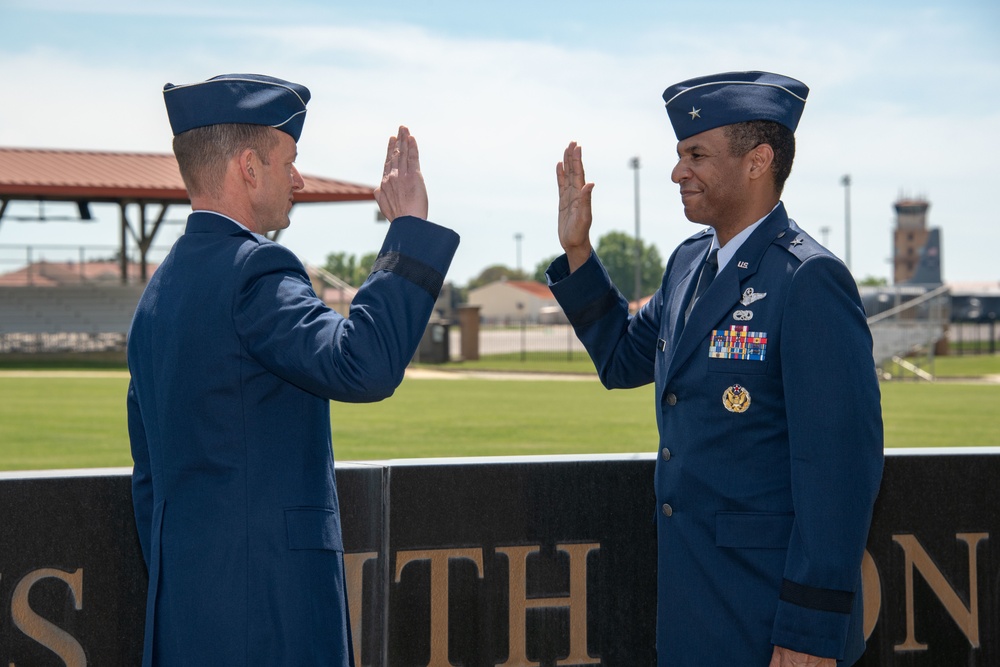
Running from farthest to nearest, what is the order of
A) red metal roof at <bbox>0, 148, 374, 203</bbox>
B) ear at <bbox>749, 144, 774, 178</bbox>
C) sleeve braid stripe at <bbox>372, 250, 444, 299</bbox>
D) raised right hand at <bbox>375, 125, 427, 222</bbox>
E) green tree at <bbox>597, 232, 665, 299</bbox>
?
green tree at <bbox>597, 232, 665, 299</bbox> → red metal roof at <bbox>0, 148, 374, 203</bbox> → ear at <bbox>749, 144, 774, 178</bbox> → raised right hand at <bbox>375, 125, 427, 222</bbox> → sleeve braid stripe at <bbox>372, 250, 444, 299</bbox>

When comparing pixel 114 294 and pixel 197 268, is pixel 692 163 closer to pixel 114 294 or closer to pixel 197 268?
pixel 197 268

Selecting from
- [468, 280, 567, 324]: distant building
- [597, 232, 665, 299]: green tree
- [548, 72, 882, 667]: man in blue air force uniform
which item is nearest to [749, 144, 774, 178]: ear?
[548, 72, 882, 667]: man in blue air force uniform

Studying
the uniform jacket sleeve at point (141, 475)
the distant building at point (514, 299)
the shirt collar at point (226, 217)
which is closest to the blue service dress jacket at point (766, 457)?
the shirt collar at point (226, 217)

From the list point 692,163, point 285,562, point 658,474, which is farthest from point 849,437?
point 285,562

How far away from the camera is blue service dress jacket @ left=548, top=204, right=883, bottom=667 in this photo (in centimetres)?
217

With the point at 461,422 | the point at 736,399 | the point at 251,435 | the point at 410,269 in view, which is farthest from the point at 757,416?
the point at 461,422

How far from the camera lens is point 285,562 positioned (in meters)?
2.08

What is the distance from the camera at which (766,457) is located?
234 cm

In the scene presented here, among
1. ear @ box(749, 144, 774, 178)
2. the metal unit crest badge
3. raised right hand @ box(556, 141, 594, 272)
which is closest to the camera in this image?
the metal unit crest badge

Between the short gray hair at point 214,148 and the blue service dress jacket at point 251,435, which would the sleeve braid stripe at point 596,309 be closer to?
the blue service dress jacket at point 251,435

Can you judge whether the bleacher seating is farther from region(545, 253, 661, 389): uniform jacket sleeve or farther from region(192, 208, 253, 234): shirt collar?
region(192, 208, 253, 234): shirt collar

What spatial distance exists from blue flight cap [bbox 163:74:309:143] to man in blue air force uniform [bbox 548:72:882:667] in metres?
0.93

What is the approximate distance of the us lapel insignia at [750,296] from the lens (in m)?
2.39

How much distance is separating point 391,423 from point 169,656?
11.3m
